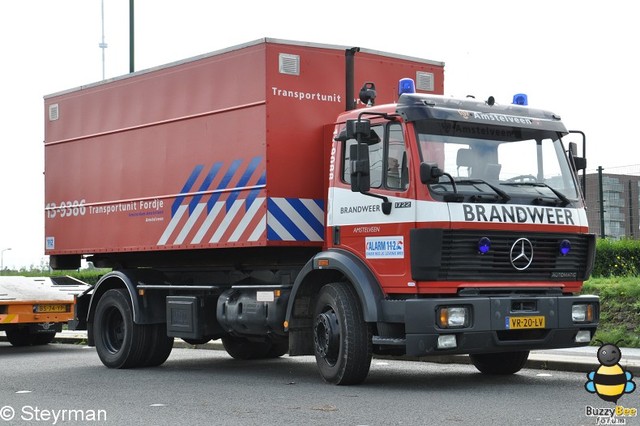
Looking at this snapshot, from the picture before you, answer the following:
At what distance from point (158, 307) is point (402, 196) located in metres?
4.92

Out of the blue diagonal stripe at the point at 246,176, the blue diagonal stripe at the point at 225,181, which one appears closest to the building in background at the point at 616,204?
the blue diagonal stripe at the point at 225,181

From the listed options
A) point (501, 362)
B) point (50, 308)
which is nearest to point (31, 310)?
point (50, 308)

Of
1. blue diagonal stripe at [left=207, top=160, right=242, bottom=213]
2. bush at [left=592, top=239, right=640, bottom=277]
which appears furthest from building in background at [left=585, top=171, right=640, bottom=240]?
blue diagonal stripe at [left=207, top=160, right=242, bottom=213]

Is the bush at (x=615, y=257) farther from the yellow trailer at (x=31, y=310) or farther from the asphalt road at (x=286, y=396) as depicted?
the yellow trailer at (x=31, y=310)

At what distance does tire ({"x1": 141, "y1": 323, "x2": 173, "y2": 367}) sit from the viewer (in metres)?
14.7

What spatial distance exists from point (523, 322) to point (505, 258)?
0.67 m

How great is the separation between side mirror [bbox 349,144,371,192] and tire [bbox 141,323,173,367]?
15.8 ft

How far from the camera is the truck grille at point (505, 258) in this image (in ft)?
35.5

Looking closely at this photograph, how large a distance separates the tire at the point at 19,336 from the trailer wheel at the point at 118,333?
4770 mm

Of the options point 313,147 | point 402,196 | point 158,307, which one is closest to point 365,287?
point 402,196

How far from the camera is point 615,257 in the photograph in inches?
902

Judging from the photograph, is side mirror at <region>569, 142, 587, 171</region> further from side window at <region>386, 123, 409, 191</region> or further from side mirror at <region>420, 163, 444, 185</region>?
side window at <region>386, 123, 409, 191</region>

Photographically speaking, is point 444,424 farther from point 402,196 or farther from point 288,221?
point 288,221

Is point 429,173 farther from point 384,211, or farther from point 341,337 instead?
point 341,337
